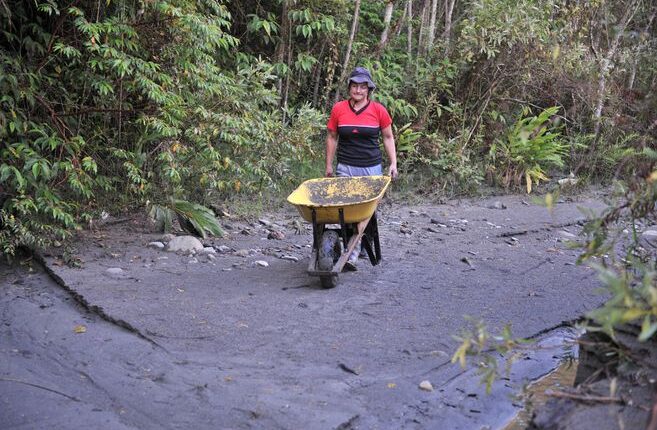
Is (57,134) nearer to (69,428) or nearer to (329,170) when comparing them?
(329,170)

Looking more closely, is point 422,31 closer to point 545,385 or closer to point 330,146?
point 330,146

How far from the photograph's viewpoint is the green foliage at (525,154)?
36.9ft

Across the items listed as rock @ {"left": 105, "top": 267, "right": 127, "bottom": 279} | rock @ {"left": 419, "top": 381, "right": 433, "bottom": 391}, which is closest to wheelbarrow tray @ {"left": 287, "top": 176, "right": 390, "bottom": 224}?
rock @ {"left": 105, "top": 267, "right": 127, "bottom": 279}

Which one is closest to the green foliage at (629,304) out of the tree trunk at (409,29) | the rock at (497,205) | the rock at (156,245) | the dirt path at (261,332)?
the dirt path at (261,332)

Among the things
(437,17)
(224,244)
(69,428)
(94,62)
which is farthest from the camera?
(437,17)

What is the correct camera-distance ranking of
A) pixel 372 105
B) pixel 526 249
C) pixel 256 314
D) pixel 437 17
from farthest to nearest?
pixel 437 17 < pixel 526 249 < pixel 372 105 < pixel 256 314

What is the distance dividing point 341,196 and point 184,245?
1.71m

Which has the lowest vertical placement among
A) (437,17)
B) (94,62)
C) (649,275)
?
(649,275)

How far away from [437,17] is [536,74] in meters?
2.15

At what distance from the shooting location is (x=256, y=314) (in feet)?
17.0

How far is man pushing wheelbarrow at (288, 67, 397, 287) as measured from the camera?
5.80m

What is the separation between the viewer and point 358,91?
6312mm

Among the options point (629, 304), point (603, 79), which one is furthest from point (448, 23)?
point (629, 304)

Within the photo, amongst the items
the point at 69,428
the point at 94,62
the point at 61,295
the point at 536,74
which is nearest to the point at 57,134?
the point at 94,62
